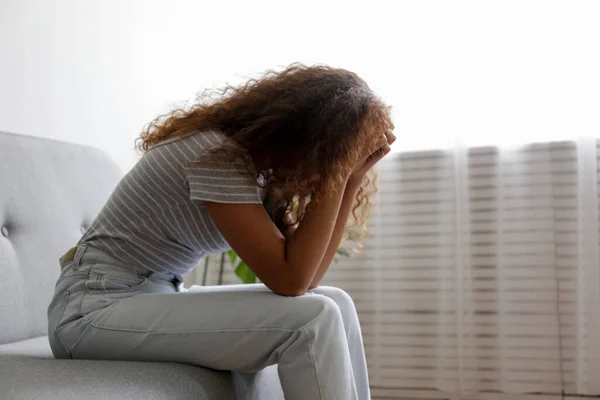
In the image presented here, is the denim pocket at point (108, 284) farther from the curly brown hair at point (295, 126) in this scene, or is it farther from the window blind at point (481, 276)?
the window blind at point (481, 276)

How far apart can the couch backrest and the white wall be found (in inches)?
16.8

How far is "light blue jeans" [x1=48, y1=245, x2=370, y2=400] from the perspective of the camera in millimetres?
900

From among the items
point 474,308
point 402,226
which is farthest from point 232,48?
point 474,308

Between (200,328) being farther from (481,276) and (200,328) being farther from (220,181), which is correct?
(481,276)

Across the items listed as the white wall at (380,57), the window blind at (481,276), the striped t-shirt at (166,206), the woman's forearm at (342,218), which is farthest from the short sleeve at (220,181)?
the window blind at (481,276)

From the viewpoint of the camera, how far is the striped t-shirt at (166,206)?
3.26 feet

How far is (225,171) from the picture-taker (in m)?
0.99

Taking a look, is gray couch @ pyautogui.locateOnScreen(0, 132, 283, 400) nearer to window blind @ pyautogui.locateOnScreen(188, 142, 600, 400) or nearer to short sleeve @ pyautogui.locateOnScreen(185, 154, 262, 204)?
short sleeve @ pyautogui.locateOnScreen(185, 154, 262, 204)

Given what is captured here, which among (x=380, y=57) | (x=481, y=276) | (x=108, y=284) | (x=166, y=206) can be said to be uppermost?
(x=380, y=57)

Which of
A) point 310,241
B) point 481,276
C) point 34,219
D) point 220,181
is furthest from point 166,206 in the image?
point 481,276

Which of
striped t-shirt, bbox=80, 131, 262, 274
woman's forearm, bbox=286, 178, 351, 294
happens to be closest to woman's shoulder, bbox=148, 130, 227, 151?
striped t-shirt, bbox=80, 131, 262, 274

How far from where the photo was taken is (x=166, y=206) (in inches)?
40.6

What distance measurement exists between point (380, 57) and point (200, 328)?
156 centimetres

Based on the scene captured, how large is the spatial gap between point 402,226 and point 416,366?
45cm
